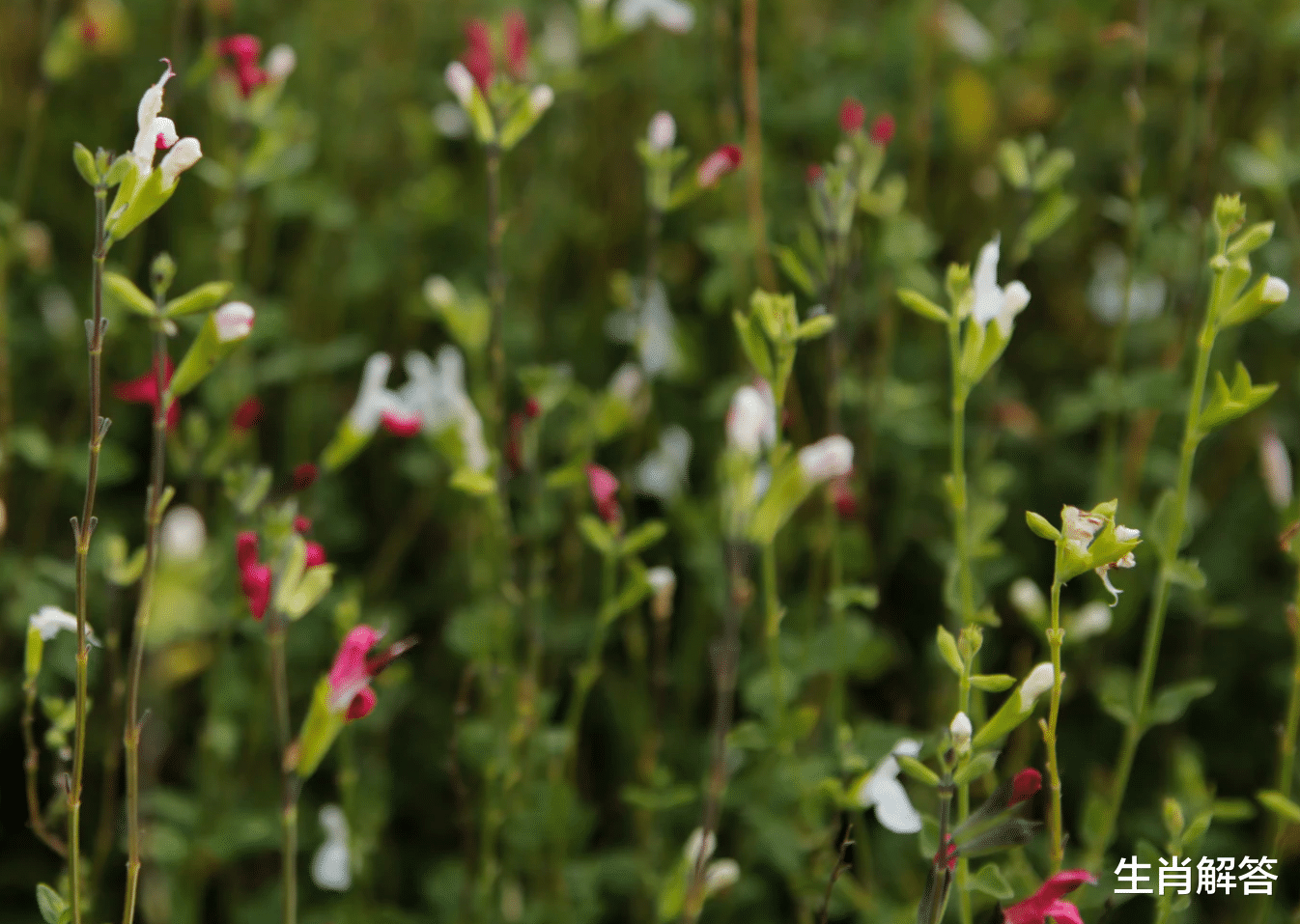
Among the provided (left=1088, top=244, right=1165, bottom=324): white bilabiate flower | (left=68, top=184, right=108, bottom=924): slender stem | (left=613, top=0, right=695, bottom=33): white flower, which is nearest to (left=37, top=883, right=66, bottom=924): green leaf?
(left=68, top=184, right=108, bottom=924): slender stem

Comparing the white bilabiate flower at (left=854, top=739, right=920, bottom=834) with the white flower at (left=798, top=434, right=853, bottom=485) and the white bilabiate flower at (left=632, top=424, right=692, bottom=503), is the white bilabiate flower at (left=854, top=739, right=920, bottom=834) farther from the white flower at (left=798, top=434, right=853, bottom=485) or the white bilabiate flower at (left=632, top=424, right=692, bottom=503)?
the white bilabiate flower at (left=632, top=424, right=692, bottom=503)

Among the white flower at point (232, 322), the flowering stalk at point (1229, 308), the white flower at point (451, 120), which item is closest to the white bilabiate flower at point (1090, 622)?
the flowering stalk at point (1229, 308)

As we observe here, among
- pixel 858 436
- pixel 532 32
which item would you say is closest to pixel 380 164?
pixel 532 32

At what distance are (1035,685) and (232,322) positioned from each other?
539mm

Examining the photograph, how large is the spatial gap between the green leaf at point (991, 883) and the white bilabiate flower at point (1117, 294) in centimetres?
92

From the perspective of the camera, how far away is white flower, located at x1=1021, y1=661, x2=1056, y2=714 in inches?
29.9

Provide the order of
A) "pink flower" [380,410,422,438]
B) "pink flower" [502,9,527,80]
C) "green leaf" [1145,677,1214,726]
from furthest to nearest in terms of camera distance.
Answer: "pink flower" [502,9,527,80] < "pink flower" [380,410,422,438] < "green leaf" [1145,677,1214,726]

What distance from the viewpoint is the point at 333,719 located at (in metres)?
0.81

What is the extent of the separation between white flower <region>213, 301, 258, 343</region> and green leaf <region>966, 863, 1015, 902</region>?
23.1 inches

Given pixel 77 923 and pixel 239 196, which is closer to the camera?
pixel 77 923

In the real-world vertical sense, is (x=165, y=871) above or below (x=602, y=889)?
above

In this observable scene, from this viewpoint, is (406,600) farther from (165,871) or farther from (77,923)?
(77,923)

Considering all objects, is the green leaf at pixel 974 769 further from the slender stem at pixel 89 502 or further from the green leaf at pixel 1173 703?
the slender stem at pixel 89 502

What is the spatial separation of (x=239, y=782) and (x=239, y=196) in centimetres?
63
